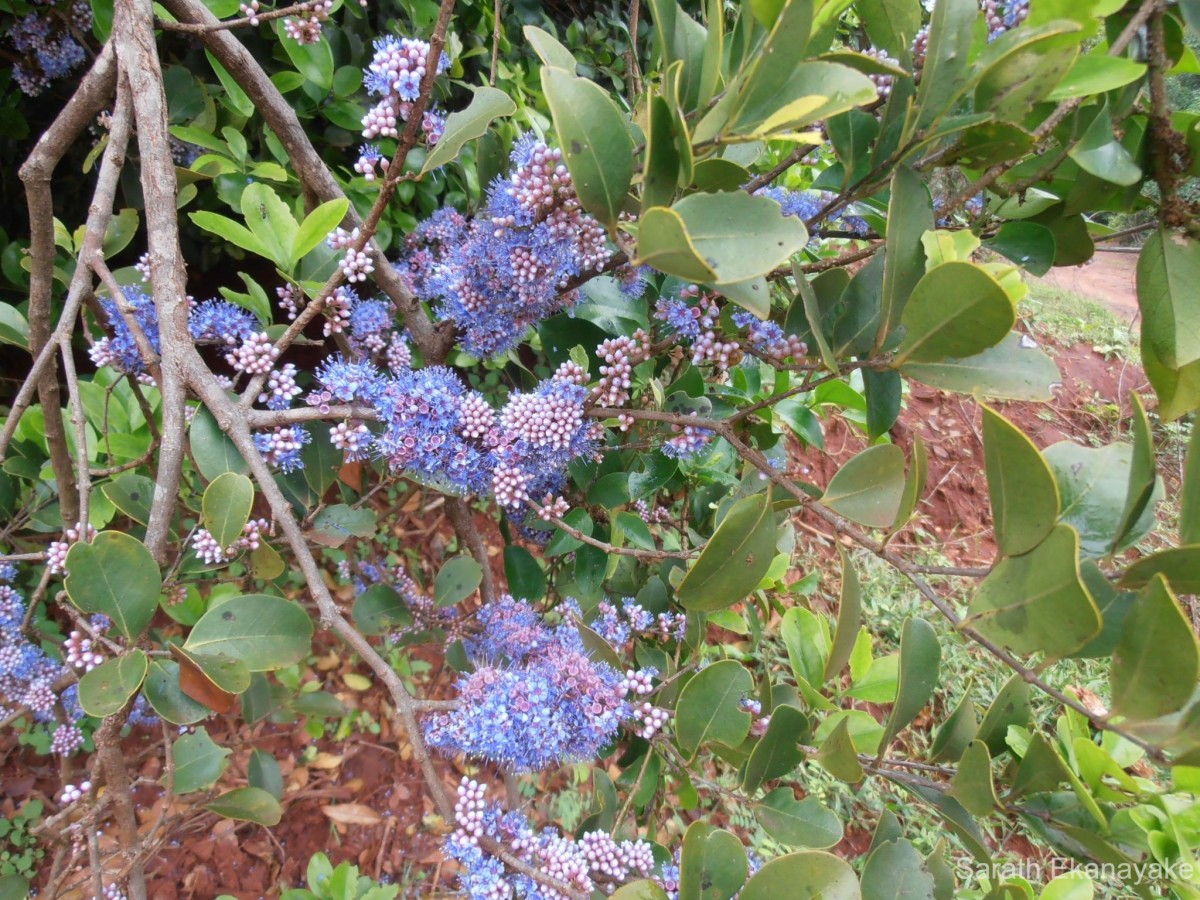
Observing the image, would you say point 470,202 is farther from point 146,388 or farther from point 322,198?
point 146,388

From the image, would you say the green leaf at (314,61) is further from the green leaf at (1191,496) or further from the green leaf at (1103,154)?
the green leaf at (1191,496)

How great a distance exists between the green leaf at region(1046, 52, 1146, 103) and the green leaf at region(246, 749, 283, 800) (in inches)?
79.7

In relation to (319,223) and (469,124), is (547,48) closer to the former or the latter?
(469,124)

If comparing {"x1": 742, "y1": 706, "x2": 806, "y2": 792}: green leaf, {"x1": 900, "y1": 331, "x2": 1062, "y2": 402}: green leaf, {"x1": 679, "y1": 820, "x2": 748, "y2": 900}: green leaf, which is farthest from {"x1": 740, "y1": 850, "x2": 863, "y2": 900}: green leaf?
{"x1": 900, "y1": 331, "x2": 1062, "y2": 402}: green leaf

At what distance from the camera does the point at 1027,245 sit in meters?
1.01

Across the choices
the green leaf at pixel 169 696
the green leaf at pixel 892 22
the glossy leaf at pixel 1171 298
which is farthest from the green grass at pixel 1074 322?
the green leaf at pixel 169 696

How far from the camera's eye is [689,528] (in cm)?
189

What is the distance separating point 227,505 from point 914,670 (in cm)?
99

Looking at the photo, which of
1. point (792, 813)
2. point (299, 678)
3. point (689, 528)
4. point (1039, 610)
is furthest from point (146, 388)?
point (1039, 610)

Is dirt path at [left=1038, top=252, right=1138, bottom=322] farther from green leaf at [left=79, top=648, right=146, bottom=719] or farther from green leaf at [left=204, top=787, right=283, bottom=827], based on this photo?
green leaf at [left=79, top=648, right=146, bottom=719]

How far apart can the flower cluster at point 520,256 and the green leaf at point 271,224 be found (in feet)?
0.77

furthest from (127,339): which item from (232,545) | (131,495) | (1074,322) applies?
(1074,322)

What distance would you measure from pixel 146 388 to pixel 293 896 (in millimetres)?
1219

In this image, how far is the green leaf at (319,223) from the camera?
0.97m
